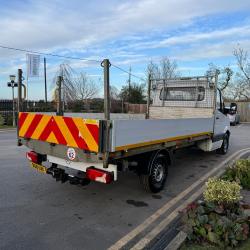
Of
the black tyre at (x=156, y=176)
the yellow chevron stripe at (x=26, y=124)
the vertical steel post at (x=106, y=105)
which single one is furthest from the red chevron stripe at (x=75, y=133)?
the black tyre at (x=156, y=176)

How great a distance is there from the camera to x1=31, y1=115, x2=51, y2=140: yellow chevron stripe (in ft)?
16.9

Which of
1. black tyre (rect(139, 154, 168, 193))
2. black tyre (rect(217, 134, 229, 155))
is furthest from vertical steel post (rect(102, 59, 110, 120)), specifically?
black tyre (rect(217, 134, 229, 155))

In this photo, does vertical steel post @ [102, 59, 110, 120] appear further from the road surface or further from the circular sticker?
the road surface

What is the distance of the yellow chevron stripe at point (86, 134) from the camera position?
172 inches

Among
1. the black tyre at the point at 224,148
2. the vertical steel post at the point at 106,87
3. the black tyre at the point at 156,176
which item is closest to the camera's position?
the vertical steel post at the point at 106,87

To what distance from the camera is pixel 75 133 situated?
4.63 meters

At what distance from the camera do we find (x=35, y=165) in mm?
5605

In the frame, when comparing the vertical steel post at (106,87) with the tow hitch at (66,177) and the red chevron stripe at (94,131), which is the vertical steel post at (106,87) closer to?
the red chevron stripe at (94,131)

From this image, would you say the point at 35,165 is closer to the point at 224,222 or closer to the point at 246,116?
the point at 224,222

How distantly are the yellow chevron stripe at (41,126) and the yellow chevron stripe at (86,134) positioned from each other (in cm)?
81

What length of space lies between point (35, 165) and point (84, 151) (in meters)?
1.50

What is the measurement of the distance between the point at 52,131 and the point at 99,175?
1.15 metres

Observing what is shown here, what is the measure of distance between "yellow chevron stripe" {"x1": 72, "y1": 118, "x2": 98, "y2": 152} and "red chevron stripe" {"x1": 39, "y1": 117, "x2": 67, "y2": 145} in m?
0.48

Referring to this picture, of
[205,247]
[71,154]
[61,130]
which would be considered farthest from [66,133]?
[205,247]
